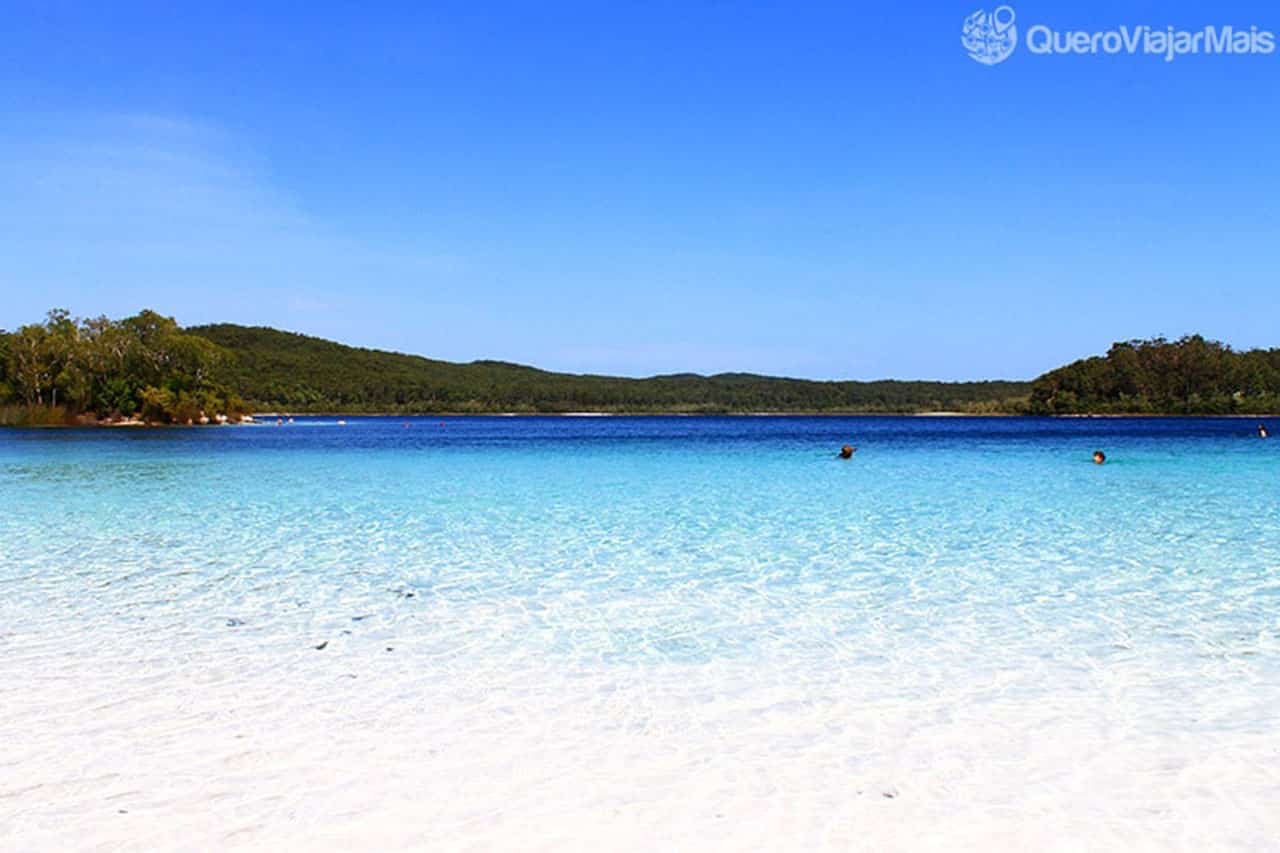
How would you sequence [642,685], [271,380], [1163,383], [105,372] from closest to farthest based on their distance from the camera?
[642,685], [105,372], [1163,383], [271,380]

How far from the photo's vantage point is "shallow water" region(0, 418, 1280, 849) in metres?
4.38

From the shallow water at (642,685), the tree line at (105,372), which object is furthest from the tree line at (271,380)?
the shallow water at (642,685)

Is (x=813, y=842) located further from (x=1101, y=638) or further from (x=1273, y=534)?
(x=1273, y=534)

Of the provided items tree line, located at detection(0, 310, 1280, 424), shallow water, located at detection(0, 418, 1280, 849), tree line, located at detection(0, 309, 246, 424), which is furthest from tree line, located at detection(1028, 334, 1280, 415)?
shallow water, located at detection(0, 418, 1280, 849)

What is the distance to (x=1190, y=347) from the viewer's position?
155250 mm

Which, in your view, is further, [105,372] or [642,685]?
[105,372]

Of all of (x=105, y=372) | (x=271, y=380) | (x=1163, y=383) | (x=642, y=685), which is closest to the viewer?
(x=642, y=685)

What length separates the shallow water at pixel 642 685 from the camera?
14.4 ft

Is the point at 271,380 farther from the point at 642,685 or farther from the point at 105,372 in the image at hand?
the point at 642,685

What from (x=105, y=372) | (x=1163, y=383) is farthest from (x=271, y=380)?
(x=1163, y=383)

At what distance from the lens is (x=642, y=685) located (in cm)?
656

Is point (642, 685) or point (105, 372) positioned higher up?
point (105, 372)

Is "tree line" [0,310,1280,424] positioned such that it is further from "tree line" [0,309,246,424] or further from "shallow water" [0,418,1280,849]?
"shallow water" [0,418,1280,849]

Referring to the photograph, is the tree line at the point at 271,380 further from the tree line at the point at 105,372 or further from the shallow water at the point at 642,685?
the shallow water at the point at 642,685
